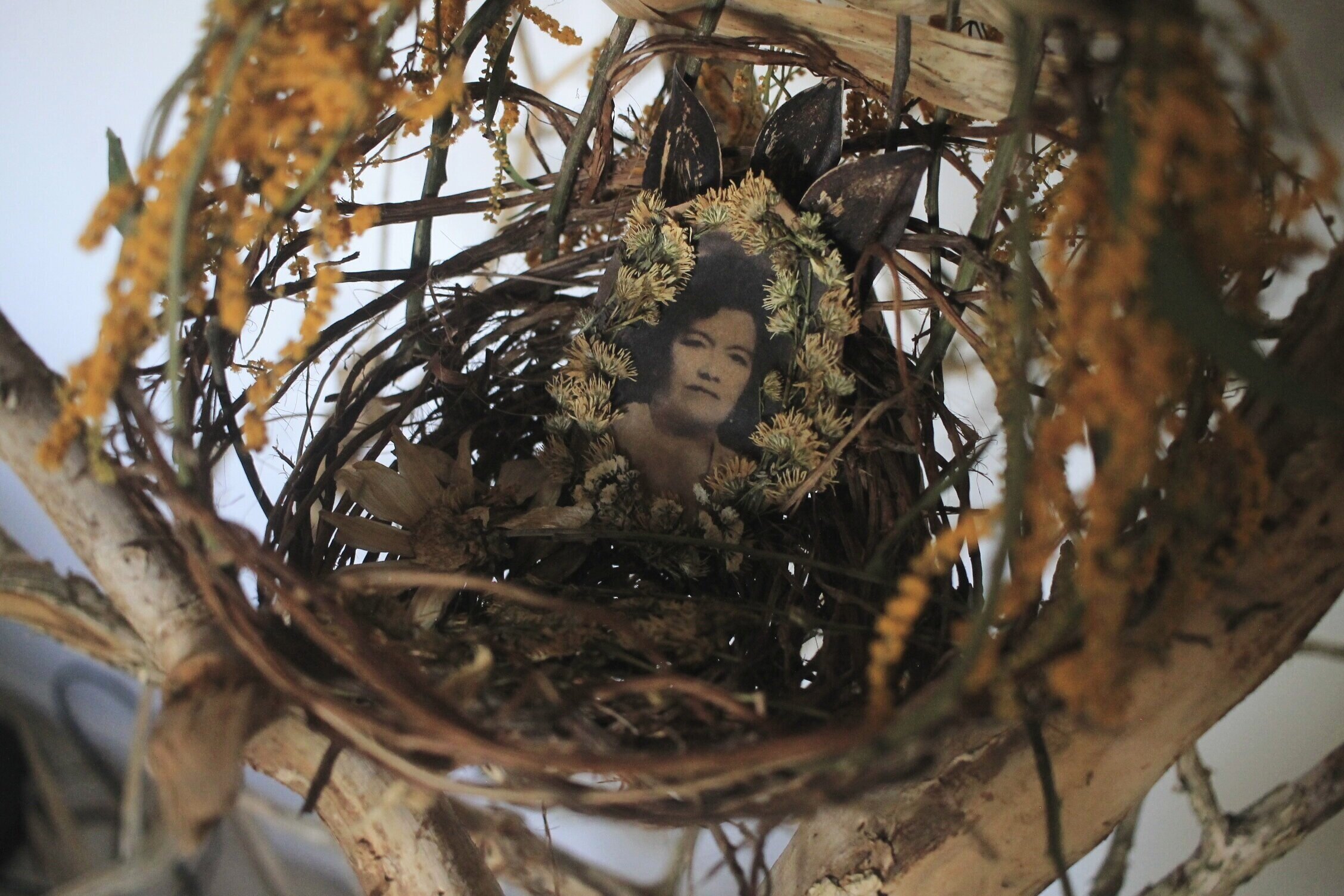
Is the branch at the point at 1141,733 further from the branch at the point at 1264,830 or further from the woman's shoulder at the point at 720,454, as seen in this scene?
the woman's shoulder at the point at 720,454

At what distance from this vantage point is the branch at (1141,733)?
0.31 meters

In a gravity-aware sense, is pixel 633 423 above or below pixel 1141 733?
above

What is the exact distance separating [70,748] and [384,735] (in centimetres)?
78

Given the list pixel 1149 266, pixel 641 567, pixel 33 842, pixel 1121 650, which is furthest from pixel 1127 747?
pixel 33 842

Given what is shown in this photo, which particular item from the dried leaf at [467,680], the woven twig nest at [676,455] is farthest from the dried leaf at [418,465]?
the dried leaf at [467,680]

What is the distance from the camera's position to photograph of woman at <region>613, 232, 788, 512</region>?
1.74 ft

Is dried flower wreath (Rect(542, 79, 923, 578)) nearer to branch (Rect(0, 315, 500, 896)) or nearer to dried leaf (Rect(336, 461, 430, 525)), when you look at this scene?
dried leaf (Rect(336, 461, 430, 525))

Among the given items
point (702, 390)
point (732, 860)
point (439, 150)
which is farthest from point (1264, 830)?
point (439, 150)

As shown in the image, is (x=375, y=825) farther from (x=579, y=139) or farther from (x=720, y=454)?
(x=579, y=139)

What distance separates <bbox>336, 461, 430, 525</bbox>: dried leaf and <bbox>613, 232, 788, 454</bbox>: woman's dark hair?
0.45ft

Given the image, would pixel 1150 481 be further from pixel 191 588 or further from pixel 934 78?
pixel 191 588

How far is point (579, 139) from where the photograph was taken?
53 centimetres

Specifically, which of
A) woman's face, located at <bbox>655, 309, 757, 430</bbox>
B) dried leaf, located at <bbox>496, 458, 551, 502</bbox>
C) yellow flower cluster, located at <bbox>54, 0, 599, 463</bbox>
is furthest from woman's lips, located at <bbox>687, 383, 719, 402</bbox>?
yellow flower cluster, located at <bbox>54, 0, 599, 463</bbox>

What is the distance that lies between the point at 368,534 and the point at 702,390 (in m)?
0.22
